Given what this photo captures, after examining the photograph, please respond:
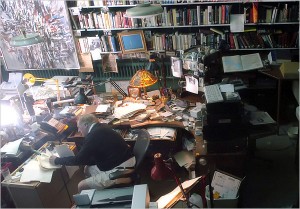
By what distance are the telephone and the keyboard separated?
1598 millimetres

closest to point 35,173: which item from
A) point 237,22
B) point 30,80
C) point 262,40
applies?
point 30,80

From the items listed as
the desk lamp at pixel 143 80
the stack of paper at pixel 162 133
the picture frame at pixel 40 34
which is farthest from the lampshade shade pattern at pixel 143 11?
the picture frame at pixel 40 34

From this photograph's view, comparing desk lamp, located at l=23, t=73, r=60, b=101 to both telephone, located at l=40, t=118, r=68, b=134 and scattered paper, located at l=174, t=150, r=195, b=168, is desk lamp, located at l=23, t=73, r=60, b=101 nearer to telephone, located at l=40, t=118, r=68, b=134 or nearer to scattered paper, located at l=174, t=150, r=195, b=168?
telephone, located at l=40, t=118, r=68, b=134

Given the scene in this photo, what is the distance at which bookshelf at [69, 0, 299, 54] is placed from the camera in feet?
14.1

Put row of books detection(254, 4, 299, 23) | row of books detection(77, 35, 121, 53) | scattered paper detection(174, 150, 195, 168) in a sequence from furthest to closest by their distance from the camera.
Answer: row of books detection(77, 35, 121, 53) → row of books detection(254, 4, 299, 23) → scattered paper detection(174, 150, 195, 168)

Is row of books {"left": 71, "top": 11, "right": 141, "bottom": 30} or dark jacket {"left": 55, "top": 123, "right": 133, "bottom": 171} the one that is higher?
row of books {"left": 71, "top": 11, "right": 141, "bottom": 30}

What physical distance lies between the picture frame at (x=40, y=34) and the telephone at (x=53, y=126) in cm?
163

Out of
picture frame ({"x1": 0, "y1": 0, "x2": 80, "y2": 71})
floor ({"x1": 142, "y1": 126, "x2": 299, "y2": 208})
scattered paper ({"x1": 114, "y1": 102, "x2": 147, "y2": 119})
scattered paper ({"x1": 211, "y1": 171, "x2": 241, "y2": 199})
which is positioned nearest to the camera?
scattered paper ({"x1": 211, "y1": 171, "x2": 241, "y2": 199})

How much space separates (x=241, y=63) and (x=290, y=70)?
1.91 feet

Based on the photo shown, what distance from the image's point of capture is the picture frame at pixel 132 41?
4516 mm

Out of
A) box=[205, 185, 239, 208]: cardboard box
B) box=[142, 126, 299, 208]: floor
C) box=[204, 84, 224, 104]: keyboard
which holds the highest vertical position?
box=[204, 84, 224, 104]: keyboard

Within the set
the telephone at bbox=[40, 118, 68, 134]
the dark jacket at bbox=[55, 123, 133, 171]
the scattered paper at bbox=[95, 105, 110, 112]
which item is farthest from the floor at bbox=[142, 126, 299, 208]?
the telephone at bbox=[40, 118, 68, 134]

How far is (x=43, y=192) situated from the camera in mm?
2834

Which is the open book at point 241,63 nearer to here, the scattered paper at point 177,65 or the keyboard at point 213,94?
the scattered paper at point 177,65
